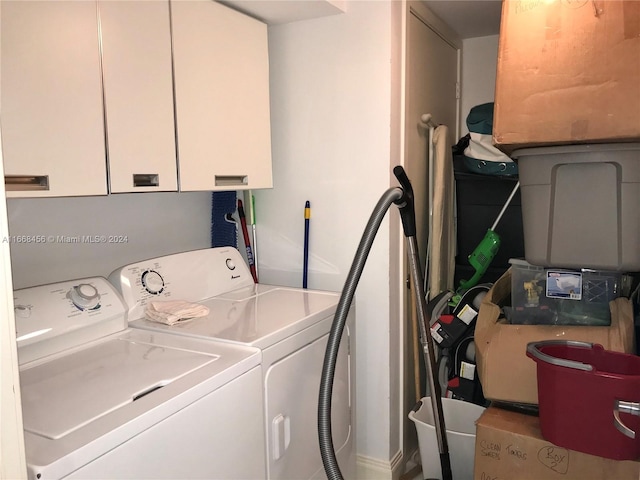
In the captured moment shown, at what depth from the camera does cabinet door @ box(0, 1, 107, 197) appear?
130 centimetres

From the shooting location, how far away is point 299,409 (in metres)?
1.82

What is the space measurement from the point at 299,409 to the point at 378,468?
2.45 feet

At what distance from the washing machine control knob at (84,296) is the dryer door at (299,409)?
2.02 feet

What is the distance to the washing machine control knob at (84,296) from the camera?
5.44 ft

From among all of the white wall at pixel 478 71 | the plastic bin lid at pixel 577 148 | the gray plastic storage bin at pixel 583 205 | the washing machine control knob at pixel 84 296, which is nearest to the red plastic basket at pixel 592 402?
the gray plastic storage bin at pixel 583 205

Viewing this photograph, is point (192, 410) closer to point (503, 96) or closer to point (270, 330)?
point (270, 330)

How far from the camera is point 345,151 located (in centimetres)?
226

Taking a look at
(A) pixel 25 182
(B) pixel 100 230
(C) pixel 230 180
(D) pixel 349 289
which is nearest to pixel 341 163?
(C) pixel 230 180

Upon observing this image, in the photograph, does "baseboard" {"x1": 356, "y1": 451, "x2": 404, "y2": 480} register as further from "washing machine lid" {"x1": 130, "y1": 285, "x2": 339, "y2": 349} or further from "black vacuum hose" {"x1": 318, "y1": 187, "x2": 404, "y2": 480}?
"washing machine lid" {"x1": 130, "y1": 285, "x2": 339, "y2": 349}

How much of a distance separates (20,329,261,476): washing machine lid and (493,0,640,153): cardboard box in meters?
1.01

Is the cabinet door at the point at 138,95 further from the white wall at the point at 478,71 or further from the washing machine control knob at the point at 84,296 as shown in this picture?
the white wall at the point at 478,71

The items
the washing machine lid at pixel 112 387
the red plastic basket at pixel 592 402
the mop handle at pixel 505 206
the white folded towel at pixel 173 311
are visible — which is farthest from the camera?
the mop handle at pixel 505 206

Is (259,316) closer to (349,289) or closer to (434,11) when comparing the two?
(349,289)

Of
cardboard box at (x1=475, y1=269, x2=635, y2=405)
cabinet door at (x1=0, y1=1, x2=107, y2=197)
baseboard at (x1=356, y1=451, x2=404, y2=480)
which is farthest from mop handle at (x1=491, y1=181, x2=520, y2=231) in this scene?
cabinet door at (x1=0, y1=1, x2=107, y2=197)
